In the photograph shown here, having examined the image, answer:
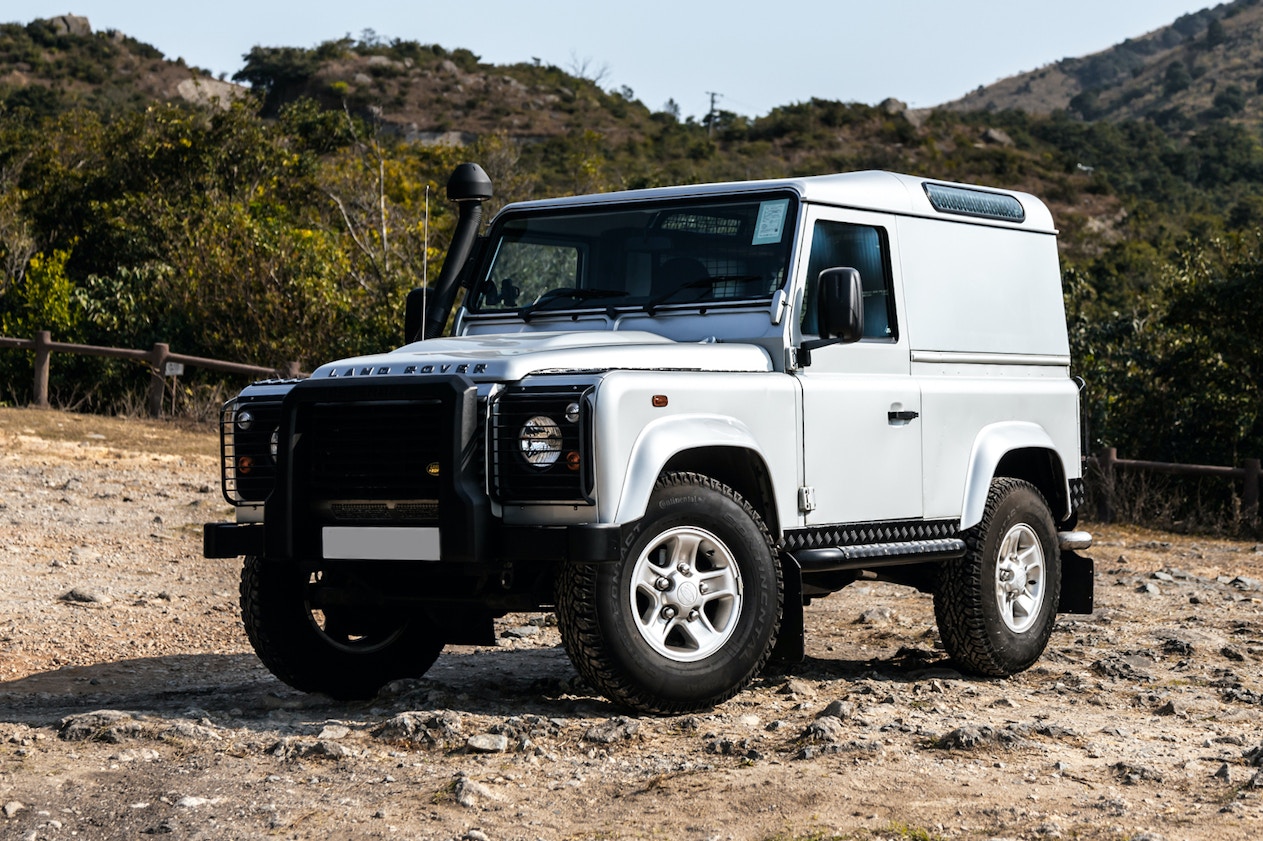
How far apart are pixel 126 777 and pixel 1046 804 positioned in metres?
3.01

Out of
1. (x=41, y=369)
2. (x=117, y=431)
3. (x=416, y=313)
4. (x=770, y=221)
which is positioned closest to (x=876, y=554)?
(x=770, y=221)

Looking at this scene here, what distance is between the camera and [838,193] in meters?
7.02

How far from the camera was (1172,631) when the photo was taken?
29.4ft

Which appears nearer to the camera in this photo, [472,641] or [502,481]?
[502,481]

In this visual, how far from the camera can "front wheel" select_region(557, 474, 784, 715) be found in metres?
5.69

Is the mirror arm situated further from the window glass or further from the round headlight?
the round headlight

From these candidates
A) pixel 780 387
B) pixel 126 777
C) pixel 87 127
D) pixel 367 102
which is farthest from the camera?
pixel 367 102

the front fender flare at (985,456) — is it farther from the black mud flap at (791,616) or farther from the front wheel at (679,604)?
the front wheel at (679,604)

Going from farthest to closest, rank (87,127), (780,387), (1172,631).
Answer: (87,127)
(1172,631)
(780,387)

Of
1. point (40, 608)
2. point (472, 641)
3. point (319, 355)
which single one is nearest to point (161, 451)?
point (319, 355)

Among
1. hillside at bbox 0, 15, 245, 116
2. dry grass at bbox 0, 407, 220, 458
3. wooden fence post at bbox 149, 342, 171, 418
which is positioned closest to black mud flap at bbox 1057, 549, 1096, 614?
dry grass at bbox 0, 407, 220, 458

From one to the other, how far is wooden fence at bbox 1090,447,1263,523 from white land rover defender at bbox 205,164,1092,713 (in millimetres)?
8642

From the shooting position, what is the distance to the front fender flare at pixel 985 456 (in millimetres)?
7457

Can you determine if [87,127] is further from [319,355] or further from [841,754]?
[841,754]
